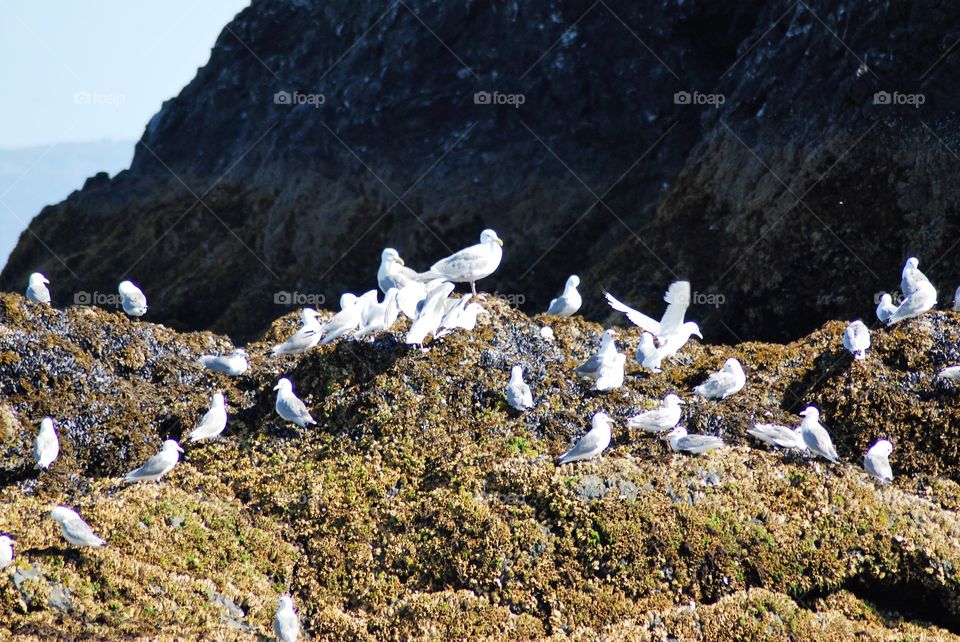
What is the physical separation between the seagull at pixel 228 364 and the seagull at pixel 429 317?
7.12 ft

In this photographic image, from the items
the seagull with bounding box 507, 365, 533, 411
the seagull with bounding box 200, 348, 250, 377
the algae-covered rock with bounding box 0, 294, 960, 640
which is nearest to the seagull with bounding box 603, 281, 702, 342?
the algae-covered rock with bounding box 0, 294, 960, 640

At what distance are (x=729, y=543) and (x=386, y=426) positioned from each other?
4.06 m

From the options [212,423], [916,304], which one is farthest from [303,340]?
[916,304]

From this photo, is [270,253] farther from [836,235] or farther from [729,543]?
[729,543]

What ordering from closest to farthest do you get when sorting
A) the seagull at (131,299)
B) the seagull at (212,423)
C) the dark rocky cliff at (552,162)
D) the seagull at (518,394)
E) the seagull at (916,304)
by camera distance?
the seagull at (212,423) → the seagull at (518,394) → the seagull at (916,304) → the seagull at (131,299) → the dark rocky cliff at (552,162)

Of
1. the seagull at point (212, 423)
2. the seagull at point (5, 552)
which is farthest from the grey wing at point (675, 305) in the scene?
the seagull at point (5, 552)

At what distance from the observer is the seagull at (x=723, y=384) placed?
1319 centimetres

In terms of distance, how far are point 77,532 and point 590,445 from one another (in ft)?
17.0

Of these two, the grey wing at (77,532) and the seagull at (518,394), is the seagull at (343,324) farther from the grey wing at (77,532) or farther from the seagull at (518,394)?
the grey wing at (77,532)

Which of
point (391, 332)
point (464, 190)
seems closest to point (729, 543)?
point (391, 332)

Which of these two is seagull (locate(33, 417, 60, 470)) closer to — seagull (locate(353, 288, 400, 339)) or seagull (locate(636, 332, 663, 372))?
seagull (locate(353, 288, 400, 339))

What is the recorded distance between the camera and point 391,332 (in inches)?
553

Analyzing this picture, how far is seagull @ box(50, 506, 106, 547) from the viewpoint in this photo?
10.3 meters

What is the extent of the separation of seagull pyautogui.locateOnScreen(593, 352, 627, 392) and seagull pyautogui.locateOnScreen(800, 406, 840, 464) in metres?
2.21
